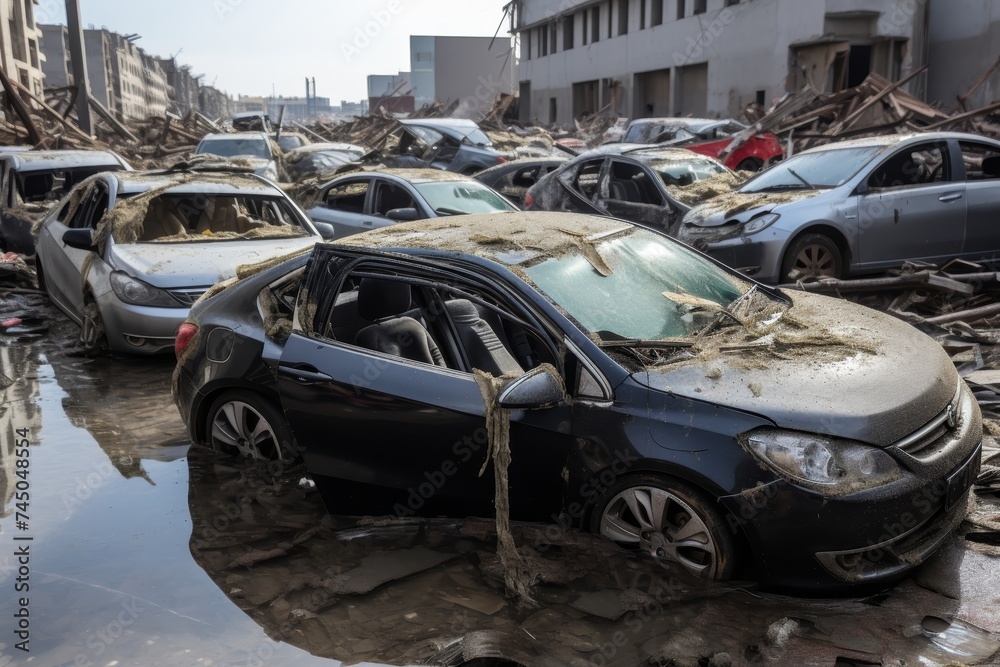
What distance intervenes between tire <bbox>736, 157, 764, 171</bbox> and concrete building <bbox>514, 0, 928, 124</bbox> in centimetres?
667

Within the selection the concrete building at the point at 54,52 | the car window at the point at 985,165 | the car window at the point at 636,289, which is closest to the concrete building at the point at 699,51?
the car window at the point at 985,165

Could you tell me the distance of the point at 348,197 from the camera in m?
11.1

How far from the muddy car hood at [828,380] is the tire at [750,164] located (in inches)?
579

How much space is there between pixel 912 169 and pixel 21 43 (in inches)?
1941

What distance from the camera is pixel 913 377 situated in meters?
3.63

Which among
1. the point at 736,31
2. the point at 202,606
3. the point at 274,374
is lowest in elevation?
the point at 202,606

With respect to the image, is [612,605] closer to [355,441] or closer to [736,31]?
[355,441]

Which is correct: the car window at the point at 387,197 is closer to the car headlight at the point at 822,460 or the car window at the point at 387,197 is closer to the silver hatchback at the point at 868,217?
the silver hatchback at the point at 868,217

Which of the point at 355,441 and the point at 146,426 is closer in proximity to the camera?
the point at 355,441

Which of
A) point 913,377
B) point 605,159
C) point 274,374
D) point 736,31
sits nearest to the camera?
point 913,377

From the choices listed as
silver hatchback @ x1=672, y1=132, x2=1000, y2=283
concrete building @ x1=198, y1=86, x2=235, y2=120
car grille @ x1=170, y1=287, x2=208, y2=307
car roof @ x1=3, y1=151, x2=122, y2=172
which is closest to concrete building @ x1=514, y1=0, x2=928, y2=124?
silver hatchback @ x1=672, y1=132, x2=1000, y2=283

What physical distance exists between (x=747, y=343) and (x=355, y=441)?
1.87 metres

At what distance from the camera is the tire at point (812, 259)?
8359mm

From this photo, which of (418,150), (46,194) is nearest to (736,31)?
(418,150)
